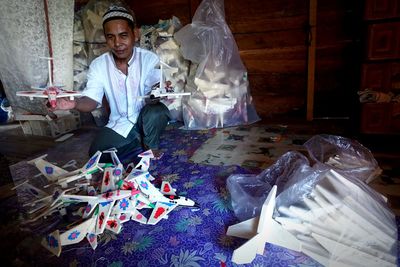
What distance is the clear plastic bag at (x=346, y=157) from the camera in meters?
1.24

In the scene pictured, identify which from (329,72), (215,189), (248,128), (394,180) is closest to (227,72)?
(248,128)

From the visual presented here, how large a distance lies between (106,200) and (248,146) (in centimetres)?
110

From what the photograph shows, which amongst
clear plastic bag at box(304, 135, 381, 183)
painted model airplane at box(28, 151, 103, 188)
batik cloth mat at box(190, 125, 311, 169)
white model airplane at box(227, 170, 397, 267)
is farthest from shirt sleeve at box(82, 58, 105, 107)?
clear plastic bag at box(304, 135, 381, 183)

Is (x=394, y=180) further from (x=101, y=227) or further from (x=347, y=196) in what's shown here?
(x=101, y=227)

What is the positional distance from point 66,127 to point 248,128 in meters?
1.80

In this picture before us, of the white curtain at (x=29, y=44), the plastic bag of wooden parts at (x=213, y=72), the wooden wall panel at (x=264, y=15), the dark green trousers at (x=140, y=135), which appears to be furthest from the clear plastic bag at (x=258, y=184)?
the white curtain at (x=29, y=44)

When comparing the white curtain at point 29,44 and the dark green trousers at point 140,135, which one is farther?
the white curtain at point 29,44

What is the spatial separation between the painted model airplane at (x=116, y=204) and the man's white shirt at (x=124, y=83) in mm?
619

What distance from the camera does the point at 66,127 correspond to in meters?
2.60

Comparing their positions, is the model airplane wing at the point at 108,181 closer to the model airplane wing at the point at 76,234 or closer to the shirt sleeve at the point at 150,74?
the model airplane wing at the point at 76,234

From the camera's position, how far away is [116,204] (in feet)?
3.89

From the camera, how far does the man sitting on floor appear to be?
1705 millimetres

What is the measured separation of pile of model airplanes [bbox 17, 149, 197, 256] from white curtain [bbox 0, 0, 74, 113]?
1.24 m

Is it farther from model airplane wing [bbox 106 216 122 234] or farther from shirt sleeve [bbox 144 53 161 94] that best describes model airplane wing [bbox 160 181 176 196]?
shirt sleeve [bbox 144 53 161 94]
